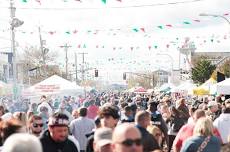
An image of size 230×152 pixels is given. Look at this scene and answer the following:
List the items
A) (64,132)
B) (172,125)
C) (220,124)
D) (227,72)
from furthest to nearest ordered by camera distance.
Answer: (227,72)
(172,125)
(220,124)
(64,132)

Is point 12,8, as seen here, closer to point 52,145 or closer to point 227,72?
point 227,72

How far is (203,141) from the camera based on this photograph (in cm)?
710

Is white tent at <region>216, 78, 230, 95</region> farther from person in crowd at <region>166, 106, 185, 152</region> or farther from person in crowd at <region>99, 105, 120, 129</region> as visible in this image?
person in crowd at <region>99, 105, 120, 129</region>

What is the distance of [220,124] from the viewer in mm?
11469

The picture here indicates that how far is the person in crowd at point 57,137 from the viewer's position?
6023 millimetres

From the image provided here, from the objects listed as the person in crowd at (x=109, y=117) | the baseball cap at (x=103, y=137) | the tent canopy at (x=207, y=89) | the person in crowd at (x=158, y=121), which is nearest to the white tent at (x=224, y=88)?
the tent canopy at (x=207, y=89)

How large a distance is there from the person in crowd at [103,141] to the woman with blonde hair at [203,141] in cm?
233

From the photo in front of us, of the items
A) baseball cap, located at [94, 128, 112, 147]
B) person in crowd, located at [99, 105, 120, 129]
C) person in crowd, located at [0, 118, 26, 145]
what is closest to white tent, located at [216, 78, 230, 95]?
person in crowd, located at [99, 105, 120, 129]

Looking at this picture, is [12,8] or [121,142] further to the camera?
[12,8]

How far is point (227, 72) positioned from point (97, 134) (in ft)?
172

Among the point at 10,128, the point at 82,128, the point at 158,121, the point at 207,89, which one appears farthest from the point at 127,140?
the point at 207,89

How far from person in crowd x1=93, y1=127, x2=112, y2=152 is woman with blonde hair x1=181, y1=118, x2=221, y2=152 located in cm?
233

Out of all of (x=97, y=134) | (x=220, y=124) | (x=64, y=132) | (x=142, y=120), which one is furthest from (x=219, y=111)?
(x=97, y=134)

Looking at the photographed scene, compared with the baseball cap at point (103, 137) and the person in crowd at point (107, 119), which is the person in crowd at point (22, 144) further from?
the person in crowd at point (107, 119)
